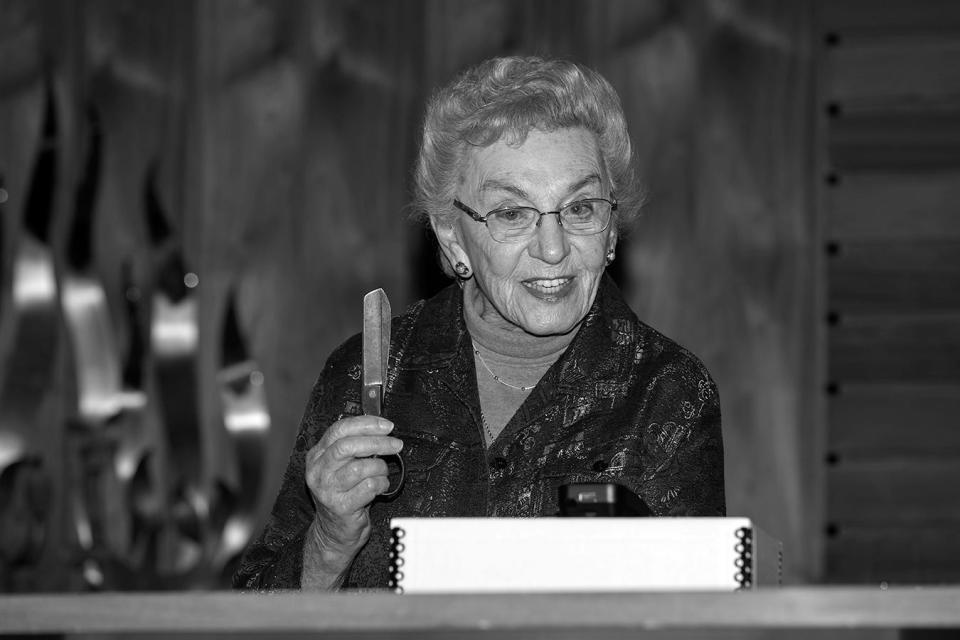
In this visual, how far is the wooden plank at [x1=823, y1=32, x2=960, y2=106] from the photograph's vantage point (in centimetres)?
445

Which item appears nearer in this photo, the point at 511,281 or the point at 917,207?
the point at 511,281

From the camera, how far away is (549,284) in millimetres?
2178

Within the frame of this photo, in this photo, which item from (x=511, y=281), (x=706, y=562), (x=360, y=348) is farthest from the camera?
(x=360, y=348)

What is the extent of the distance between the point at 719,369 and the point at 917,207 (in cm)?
89

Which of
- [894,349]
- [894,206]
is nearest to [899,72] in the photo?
[894,206]

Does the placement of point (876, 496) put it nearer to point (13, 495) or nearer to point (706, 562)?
point (13, 495)

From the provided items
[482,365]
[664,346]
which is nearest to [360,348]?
[482,365]

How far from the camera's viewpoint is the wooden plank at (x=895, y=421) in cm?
442

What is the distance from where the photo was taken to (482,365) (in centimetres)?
243

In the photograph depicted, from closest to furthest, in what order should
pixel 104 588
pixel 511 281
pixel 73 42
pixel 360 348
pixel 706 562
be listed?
pixel 706 562 → pixel 511 281 → pixel 360 348 → pixel 104 588 → pixel 73 42

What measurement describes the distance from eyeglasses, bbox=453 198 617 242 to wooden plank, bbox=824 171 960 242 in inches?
96.9

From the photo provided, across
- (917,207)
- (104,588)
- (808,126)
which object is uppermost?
(808,126)

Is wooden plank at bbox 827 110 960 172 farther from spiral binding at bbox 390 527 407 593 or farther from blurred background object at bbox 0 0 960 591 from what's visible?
spiral binding at bbox 390 527 407 593

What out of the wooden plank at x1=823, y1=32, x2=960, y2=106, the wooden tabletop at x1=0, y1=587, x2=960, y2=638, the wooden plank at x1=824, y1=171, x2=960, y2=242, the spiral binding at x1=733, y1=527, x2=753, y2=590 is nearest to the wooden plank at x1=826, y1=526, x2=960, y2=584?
the wooden plank at x1=824, y1=171, x2=960, y2=242
